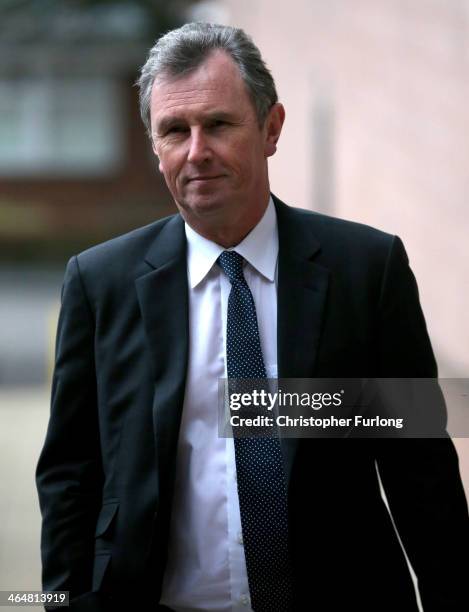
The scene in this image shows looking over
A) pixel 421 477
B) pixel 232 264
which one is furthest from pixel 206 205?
pixel 421 477

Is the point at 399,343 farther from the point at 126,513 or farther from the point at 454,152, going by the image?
the point at 454,152

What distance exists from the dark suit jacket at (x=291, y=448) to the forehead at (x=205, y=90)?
1.10ft

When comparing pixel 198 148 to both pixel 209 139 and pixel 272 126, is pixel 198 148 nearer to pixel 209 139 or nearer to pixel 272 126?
pixel 209 139

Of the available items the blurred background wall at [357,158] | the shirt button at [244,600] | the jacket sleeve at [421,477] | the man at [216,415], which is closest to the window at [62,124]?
the blurred background wall at [357,158]

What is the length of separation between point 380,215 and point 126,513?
215 inches

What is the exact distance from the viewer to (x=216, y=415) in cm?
240

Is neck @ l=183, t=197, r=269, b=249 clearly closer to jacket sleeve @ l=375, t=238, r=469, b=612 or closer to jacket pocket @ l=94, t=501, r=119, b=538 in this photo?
jacket sleeve @ l=375, t=238, r=469, b=612

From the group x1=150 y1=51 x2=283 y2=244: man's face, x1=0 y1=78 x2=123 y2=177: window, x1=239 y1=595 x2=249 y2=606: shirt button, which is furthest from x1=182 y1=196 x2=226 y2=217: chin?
x1=0 y1=78 x2=123 y2=177: window

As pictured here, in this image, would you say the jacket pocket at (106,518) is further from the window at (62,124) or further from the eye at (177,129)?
the window at (62,124)

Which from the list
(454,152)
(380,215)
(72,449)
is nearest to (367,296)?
(72,449)

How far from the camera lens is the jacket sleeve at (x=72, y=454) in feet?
8.06

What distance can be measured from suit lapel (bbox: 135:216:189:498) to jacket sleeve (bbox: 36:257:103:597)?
0.15m

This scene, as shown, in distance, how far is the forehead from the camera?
2.35m

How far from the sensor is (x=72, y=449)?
2514mm
